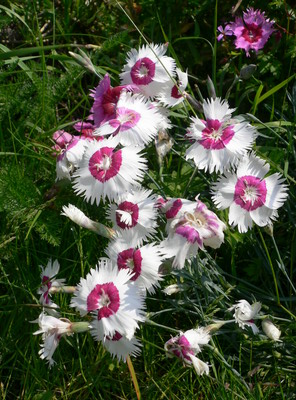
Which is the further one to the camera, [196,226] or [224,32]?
[224,32]

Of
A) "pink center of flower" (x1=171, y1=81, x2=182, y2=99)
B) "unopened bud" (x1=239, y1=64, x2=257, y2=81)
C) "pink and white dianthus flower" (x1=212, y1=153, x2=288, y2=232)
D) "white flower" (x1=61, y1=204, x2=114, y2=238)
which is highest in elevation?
"unopened bud" (x1=239, y1=64, x2=257, y2=81)

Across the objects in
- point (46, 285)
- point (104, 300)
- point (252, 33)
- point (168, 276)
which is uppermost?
point (252, 33)

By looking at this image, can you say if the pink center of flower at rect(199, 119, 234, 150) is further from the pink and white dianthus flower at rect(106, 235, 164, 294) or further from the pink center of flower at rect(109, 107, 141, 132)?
the pink and white dianthus flower at rect(106, 235, 164, 294)

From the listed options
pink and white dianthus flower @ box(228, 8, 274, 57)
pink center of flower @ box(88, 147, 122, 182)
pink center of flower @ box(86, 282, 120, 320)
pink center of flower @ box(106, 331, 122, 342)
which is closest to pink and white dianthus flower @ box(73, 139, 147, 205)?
pink center of flower @ box(88, 147, 122, 182)

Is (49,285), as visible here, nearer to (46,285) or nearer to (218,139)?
(46,285)

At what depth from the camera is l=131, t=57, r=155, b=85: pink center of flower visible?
1.76 meters

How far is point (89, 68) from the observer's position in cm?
177

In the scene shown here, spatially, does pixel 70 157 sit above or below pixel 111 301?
above

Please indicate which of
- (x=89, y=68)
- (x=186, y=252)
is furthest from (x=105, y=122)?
(x=186, y=252)

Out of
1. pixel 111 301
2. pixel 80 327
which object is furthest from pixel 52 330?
pixel 111 301

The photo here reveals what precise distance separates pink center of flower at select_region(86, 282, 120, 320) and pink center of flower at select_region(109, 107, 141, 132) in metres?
0.41

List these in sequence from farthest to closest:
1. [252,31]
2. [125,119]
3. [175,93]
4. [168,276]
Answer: [252,31]
[168,276]
[175,93]
[125,119]

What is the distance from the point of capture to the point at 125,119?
5.40 ft

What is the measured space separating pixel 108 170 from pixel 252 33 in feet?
2.97
